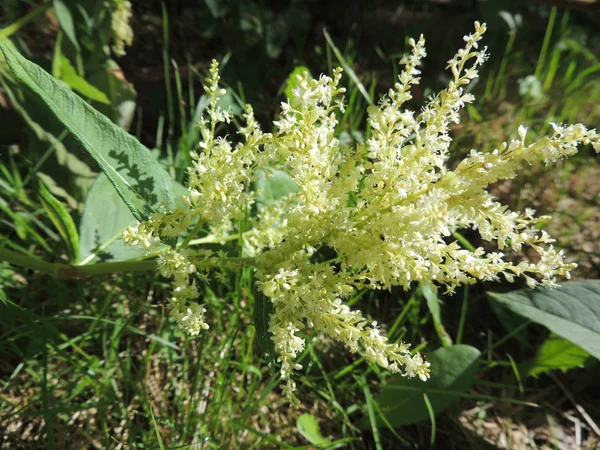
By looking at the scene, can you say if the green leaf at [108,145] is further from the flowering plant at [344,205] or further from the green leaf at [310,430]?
the green leaf at [310,430]

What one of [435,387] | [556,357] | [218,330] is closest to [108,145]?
[218,330]

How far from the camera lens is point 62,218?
4.65 ft

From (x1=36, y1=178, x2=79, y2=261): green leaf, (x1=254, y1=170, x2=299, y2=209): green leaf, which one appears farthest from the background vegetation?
(x1=254, y1=170, x2=299, y2=209): green leaf

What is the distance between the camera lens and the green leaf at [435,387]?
1.80 m

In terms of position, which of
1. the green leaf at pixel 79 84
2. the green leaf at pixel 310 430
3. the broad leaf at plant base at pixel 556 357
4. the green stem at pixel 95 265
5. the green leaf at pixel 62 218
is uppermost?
the green leaf at pixel 79 84

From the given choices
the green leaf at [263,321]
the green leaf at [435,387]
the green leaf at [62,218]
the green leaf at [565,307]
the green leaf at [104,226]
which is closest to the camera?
the green leaf at [263,321]

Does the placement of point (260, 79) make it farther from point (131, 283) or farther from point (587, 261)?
point (587, 261)

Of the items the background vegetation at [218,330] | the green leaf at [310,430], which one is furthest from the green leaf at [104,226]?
the green leaf at [310,430]

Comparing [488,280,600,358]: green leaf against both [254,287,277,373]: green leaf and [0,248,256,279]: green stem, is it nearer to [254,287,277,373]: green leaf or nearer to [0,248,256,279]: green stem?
[254,287,277,373]: green leaf

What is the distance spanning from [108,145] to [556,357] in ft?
6.01

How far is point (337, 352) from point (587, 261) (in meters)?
1.33

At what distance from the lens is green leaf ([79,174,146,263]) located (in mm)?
1593

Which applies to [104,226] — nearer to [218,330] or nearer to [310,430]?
[218,330]

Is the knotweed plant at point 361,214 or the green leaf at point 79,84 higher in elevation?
the green leaf at point 79,84
